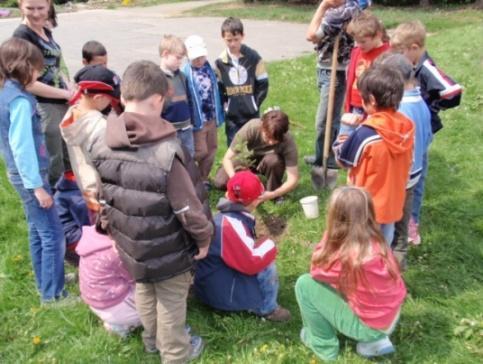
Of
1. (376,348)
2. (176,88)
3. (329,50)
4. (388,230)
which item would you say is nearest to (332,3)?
(329,50)

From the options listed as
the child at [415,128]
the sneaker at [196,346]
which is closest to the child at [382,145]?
the child at [415,128]

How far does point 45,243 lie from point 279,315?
1.67 m

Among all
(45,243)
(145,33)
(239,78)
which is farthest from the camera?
(145,33)

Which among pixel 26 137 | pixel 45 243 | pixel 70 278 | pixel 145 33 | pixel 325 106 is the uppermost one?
pixel 26 137

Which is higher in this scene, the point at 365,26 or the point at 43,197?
the point at 365,26

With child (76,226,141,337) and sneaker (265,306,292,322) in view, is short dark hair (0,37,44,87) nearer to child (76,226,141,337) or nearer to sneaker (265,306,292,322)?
child (76,226,141,337)

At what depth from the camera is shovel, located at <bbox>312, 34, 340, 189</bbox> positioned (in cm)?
507

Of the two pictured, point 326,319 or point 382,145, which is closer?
point 326,319

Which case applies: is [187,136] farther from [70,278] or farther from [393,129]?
[393,129]

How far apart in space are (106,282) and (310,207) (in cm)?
215

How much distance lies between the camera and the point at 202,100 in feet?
17.4

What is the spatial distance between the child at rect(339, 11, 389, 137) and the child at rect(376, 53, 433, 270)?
1.70 feet

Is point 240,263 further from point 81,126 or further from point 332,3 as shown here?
point 332,3

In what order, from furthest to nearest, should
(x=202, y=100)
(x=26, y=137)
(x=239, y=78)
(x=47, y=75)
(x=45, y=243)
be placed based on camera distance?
(x=239, y=78)
(x=202, y=100)
(x=47, y=75)
(x=45, y=243)
(x=26, y=137)
